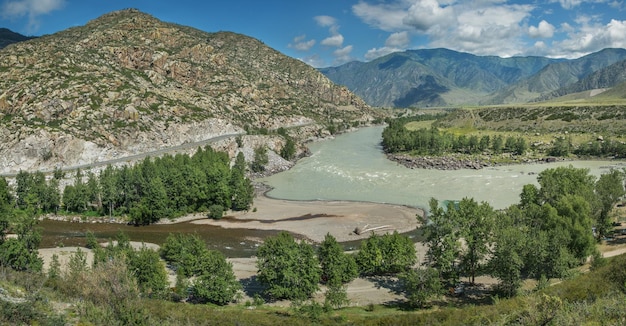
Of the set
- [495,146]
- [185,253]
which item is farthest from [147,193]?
[495,146]

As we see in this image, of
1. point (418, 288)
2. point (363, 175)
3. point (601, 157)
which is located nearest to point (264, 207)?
point (363, 175)

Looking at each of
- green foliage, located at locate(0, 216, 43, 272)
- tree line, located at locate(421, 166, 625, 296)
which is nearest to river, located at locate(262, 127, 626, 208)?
tree line, located at locate(421, 166, 625, 296)

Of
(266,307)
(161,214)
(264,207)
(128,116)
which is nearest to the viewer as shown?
(266,307)

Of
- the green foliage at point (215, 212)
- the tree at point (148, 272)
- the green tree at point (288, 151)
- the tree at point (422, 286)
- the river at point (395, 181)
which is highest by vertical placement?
the green tree at point (288, 151)

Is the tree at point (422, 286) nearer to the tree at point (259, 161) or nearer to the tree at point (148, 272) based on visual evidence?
the tree at point (148, 272)

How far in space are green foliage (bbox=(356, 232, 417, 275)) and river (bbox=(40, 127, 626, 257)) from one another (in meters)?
15.4

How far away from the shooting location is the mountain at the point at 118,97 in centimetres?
8981

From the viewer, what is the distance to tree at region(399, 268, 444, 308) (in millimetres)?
31281

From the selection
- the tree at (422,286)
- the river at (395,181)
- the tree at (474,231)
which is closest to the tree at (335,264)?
the tree at (422,286)

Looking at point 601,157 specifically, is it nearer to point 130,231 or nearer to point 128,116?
Result: point 130,231

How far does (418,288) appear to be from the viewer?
1262 inches

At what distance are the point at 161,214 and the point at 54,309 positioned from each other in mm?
39326

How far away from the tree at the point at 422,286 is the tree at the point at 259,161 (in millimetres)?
70332

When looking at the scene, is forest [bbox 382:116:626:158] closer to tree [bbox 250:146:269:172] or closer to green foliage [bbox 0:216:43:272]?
tree [bbox 250:146:269:172]
